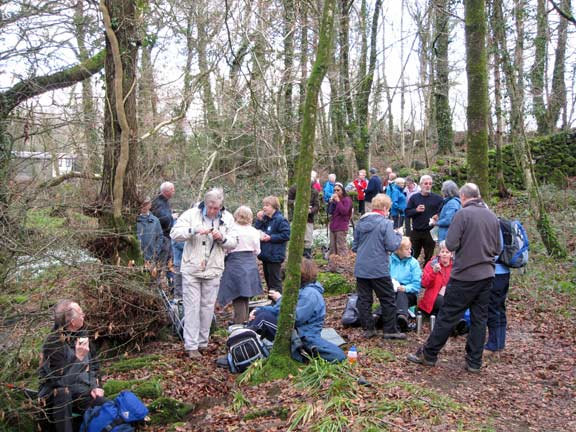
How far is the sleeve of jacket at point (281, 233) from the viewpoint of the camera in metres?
7.70

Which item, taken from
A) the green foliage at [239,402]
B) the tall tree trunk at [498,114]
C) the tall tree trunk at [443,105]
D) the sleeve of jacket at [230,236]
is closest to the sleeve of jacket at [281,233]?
the sleeve of jacket at [230,236]

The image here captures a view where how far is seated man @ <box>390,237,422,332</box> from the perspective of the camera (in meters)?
7.18

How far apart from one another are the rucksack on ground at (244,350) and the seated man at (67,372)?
1518 millimetres

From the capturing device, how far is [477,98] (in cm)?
873

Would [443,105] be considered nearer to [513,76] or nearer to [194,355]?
[513,76]

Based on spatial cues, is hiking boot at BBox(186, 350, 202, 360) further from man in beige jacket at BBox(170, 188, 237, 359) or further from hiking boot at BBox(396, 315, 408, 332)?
hiking boot at BBox(396, 315, 408, 332)

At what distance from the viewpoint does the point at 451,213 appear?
25.5 ft

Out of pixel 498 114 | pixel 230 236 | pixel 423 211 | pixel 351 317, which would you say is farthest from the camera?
pixel 498 114

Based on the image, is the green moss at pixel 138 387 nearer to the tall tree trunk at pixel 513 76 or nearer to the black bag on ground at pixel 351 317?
the black bag on ground at pixel 351 317

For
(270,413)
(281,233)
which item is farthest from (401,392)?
(281,233)

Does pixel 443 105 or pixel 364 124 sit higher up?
pixel 443 105

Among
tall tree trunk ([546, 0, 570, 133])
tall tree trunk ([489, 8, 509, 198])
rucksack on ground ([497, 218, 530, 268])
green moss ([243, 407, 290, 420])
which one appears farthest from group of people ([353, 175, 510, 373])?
tall tree trunk ([546, 0, 570, 133])

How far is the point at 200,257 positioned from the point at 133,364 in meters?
1.48

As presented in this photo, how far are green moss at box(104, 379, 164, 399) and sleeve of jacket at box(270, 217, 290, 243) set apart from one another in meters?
2.89
